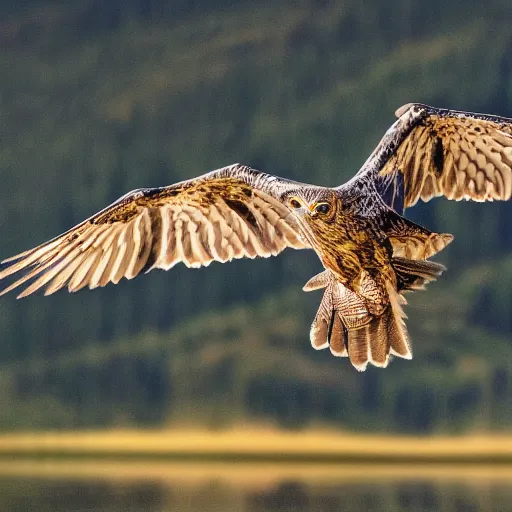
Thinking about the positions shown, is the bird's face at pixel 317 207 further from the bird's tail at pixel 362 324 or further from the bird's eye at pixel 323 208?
the bird's tail at pixel 362 324

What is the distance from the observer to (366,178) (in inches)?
234

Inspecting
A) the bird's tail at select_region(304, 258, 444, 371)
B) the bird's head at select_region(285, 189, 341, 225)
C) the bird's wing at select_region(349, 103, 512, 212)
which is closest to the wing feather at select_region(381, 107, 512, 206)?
the bird's wing at select_region(349, 103, 512, 212)

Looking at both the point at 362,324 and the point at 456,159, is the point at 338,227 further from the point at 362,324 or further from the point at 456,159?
the point at 456,159

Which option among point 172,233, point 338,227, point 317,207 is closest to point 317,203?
point 317,207

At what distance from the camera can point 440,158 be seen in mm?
6395

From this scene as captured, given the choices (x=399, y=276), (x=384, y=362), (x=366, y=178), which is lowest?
(x=384, y=362)

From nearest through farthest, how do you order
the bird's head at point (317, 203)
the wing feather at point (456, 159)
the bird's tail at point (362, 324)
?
the bird's head at point (317, 203), the bird's tail at point (362, 324), the wing feather at point (456, 159)

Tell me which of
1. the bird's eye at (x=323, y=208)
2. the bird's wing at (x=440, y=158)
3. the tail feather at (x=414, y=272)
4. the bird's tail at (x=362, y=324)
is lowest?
the bird's tail at (x=362, y=324)

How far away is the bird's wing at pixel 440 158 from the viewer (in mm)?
6000

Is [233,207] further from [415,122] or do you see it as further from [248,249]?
[415,122]

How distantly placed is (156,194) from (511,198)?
1.67 metres

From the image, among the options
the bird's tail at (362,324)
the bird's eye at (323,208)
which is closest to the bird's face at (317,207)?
the bird's eye at (323,208)

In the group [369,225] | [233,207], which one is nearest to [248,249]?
[233,207]

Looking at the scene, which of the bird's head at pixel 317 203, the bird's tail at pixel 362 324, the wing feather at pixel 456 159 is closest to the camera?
the bird's head at pixel 317 203
